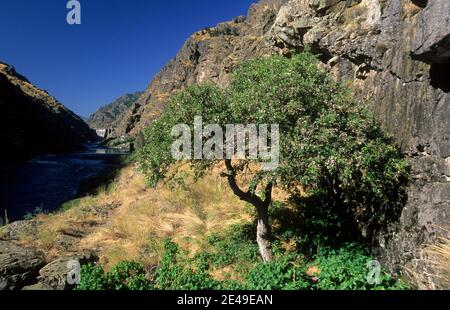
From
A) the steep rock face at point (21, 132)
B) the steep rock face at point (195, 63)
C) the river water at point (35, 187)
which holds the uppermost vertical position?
the steep rock face at point (195, 63)

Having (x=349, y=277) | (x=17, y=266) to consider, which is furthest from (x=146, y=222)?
(x=349, y=277)

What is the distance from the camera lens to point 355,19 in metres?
13.3

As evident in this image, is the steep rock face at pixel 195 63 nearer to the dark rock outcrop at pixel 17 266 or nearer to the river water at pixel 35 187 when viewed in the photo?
the river water at pixel 35 187

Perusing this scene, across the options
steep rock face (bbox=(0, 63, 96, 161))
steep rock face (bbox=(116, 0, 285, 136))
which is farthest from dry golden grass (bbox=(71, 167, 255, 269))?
steep rock face (bbox=(116, 0, 285, 136))

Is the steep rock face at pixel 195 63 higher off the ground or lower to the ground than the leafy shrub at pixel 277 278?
higher

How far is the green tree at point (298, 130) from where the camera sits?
796 centimetres

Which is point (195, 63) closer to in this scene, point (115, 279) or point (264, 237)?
point (264, 237)

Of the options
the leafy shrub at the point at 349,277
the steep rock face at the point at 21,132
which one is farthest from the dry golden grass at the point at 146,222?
the steep rock face at the point at 21,132

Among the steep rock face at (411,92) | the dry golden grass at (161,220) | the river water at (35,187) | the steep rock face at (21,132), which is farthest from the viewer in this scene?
the steep rock face at (21,132)

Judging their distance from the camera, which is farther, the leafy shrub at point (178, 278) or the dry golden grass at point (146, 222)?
the dry golden grass at point (146, 222)

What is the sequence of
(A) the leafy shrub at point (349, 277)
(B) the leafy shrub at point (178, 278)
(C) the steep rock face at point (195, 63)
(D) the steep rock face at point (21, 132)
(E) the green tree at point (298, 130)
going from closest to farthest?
(A) the leafy shrub at point (349, 277) < (E) the green tree at point (298, 130) < (B) the leafy shrub at point (178, 278) < (D) the steep rock face at point (21, 132) < (C) the steep rock face at point (195, 63)
